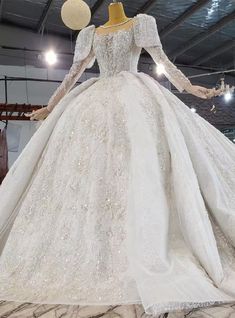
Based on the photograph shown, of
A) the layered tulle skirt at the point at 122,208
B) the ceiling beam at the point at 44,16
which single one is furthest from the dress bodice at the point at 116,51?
the ceiling beam at the point at 44,16

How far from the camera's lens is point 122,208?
1393mm

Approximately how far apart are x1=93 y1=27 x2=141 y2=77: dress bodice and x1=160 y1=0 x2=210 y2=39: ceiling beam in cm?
404

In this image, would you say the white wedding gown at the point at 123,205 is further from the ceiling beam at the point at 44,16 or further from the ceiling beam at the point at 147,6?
the ceiling beam at the point at 44,16

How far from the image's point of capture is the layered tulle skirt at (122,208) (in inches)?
45.8

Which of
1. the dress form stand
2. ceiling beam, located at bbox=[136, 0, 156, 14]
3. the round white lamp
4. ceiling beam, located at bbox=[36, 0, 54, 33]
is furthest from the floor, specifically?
ceiling beam, located at bbox=[36, 0, 54, 33]

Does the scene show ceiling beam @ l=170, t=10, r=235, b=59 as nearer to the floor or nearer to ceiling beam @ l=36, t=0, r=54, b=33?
ceiling beam @ l=36, t=0, r=54, b=33

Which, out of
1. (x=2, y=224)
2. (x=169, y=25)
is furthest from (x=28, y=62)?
(x=2, y=224)

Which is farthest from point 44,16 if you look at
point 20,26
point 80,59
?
point 80,59

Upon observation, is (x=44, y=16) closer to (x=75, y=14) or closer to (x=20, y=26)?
(x=20, y=26)

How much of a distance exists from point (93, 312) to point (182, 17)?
→ 18.8 feet

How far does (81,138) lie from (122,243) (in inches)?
20.5

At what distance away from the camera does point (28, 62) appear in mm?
8180

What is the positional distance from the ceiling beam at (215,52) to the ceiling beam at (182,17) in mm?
1359

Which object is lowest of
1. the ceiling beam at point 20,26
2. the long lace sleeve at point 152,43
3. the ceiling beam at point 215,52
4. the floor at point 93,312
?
the floor at point 93,312
